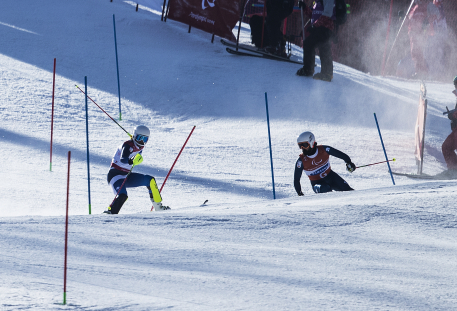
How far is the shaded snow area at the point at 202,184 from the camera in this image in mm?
3285

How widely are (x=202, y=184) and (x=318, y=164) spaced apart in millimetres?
1925

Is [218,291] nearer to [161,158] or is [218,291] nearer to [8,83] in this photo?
[161,158]

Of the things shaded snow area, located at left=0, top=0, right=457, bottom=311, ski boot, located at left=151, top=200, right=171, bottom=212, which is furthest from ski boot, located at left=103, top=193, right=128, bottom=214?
shaded snow area, located at left=0, top=0, right=457, bottom=311

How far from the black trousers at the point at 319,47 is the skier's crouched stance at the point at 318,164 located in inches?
223

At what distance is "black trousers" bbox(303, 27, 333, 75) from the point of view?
1232 cm

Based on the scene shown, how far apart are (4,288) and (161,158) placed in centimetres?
672

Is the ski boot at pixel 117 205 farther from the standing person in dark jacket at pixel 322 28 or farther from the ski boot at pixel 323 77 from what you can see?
the ski boot at pixel 323 77

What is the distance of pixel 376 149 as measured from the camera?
10.1 meters

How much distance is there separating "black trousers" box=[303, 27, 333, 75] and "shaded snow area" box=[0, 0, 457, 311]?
465mm

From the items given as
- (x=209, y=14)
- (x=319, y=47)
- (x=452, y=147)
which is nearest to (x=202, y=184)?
(x=452, y=147)

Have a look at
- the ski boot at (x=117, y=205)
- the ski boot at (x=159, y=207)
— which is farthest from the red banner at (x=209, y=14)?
the ski boot at (x=117, y=205)

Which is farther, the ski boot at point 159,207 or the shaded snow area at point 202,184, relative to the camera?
the ski boot at point 159,207

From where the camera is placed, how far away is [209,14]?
14.5 m

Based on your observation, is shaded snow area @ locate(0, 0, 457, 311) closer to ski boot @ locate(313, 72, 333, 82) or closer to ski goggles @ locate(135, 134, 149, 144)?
ski boot @ locate(313, 72, 333, 82)
